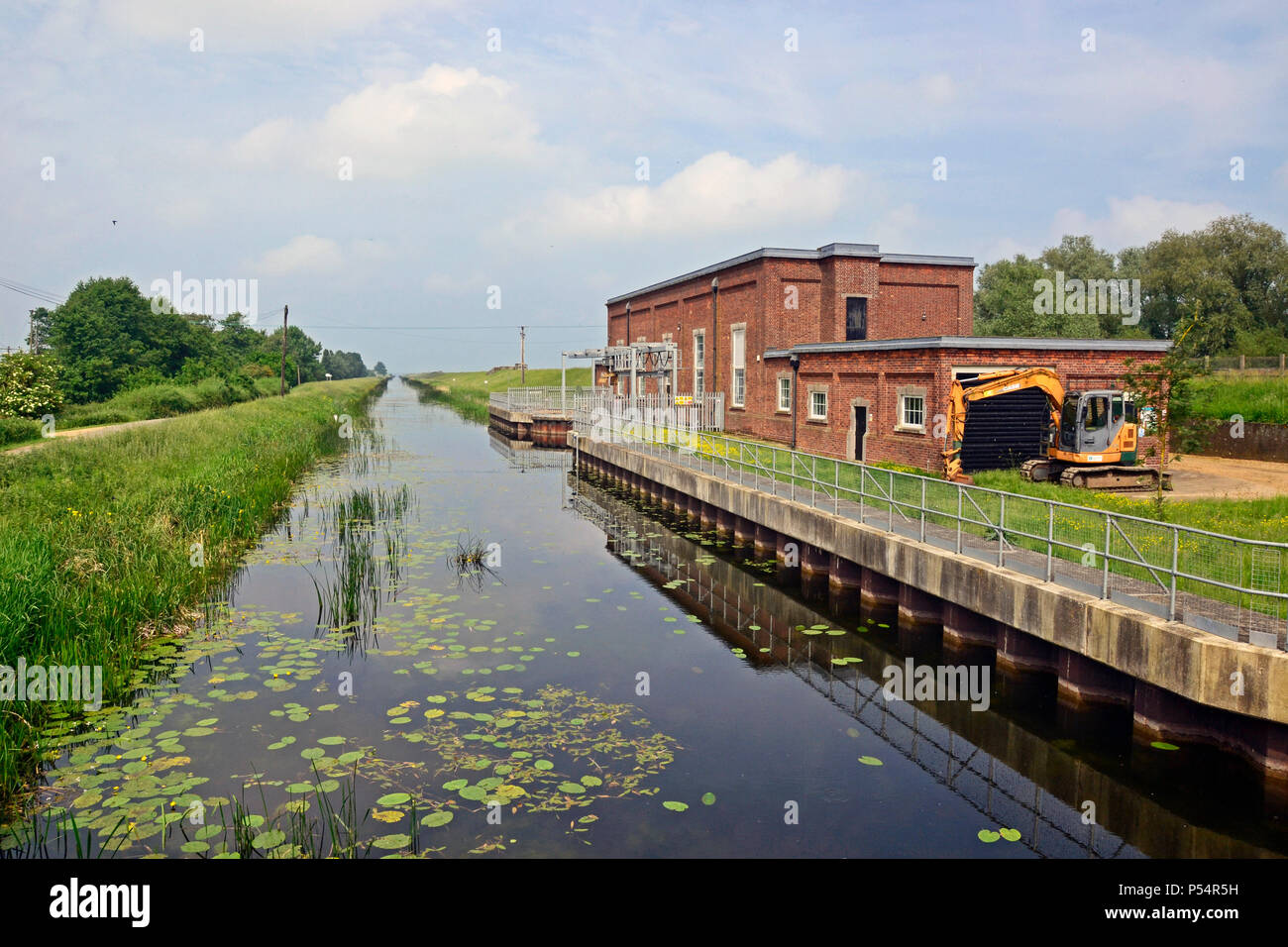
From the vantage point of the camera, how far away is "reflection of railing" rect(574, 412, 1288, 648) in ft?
29.1

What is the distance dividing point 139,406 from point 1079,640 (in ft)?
Answer: 164

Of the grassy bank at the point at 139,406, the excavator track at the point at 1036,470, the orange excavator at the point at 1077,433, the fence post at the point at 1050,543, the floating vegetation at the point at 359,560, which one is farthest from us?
the grassy bank at the point at 139,406

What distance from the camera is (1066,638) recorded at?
35.0 feet

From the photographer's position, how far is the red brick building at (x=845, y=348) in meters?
23.9

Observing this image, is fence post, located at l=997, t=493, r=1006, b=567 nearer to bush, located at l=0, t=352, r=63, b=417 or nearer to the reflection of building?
the reflection of building

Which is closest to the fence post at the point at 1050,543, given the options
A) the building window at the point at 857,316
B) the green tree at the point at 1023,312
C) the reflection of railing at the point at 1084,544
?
the reflection of railing at the point at 1084,544

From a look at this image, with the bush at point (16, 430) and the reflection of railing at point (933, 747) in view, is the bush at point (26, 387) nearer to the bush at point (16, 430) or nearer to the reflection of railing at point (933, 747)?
the bush at point (16, 430)

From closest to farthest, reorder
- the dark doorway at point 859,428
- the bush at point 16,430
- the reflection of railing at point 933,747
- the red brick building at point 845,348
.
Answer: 1. the reflection of railing at point 933,747
2. the red brick building at point 845,348
3. the dark doorway at point 859,428
4. the bush at point 16,430

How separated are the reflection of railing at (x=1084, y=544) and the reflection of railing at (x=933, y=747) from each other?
2.48m

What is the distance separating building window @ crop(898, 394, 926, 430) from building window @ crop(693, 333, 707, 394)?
1781 centimetres

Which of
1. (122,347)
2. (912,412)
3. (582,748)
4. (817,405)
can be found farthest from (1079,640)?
(122,347)

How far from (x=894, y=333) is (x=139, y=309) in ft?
226

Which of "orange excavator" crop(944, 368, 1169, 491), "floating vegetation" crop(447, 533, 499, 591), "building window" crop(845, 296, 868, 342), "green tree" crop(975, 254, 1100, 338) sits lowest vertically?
"floating vegetation" crop(447, 533, 499, 591)

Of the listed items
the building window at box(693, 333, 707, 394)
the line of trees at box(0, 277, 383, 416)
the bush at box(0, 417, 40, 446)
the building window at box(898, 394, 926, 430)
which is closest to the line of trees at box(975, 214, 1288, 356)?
the building window at box(693, 333, 707, 394)
